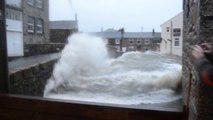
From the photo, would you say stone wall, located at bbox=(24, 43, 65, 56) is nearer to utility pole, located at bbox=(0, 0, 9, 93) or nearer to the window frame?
the window frame

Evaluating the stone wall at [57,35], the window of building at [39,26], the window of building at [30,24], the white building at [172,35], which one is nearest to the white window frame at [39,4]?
the window of building at [30,24]

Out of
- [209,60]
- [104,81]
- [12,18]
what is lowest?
[104,81]

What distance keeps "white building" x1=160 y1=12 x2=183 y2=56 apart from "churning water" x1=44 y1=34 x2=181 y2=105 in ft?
3.64

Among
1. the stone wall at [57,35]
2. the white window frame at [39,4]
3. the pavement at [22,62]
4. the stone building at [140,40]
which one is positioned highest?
the white window frame at [39,4]

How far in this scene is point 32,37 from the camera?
1429cm

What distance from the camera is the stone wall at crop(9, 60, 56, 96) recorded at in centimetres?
450

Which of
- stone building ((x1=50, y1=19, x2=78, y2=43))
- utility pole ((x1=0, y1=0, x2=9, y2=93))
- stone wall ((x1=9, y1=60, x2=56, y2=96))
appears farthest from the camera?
stone building ((x1=50, y1=19, x2=78, y2=43))

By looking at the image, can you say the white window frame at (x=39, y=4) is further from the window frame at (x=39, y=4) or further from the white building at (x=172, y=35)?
the white building at (x=172, y=35)

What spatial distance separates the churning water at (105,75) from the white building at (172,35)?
1.11 m

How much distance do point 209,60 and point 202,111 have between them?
1.31 ft

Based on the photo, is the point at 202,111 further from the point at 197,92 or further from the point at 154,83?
the point at 154,83

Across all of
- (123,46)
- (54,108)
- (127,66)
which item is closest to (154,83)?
(123,46)

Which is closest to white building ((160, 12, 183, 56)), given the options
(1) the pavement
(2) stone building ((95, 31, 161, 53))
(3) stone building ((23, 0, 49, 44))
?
(2) stone building ((95, 31, 161, 53))

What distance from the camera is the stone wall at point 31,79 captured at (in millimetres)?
4499
